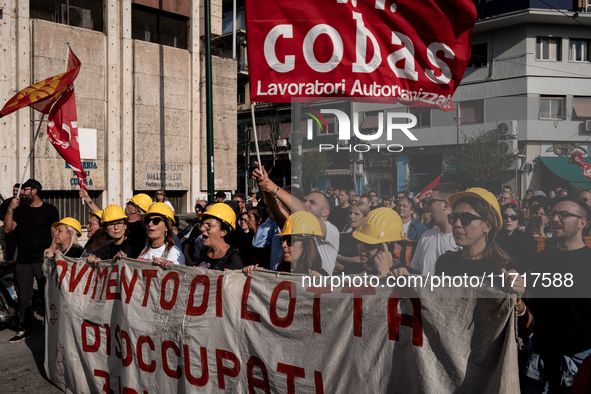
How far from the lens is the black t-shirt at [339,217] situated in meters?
2.58

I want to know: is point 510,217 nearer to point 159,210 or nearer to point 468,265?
point 468,265

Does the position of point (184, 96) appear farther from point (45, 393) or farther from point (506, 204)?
point (506, 204)

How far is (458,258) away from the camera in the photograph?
2.54 m

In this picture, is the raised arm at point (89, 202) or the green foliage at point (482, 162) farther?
the raised arm at point (89, 202)

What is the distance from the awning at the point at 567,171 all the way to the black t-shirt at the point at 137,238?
402cm

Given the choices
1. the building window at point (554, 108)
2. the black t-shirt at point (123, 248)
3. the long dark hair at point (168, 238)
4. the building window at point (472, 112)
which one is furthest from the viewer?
the black t-shirt at point (123, 248)

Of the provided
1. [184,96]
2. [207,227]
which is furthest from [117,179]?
[207,227]

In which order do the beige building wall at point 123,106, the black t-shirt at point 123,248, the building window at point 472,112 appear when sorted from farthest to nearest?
1. the beige building wall at point 123,106
2. the black t-shirt at point 123,248
3. the building window at point 472,112

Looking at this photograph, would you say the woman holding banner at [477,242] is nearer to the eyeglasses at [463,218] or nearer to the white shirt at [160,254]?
the eyeglasses at [463,218]

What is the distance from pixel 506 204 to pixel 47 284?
4626mm

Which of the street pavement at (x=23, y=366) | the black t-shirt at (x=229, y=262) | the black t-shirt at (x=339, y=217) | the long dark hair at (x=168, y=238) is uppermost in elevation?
the black t-shirt at (x=339, y=217)

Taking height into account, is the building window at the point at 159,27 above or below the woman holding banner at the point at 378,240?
above

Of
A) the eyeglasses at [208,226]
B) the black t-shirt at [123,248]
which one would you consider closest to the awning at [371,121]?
the eyeglasses at [208,226]

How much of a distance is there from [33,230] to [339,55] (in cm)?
501
